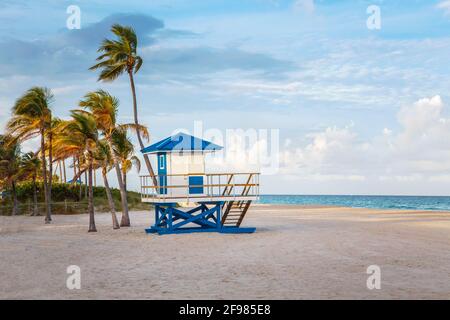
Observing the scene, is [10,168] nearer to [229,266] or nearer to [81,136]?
[81,136]

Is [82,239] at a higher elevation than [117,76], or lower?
lower

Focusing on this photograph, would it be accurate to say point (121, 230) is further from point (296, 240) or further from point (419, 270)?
point (419, 270)

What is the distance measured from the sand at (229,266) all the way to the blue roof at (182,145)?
13.9 feet

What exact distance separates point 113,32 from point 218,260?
905 inches

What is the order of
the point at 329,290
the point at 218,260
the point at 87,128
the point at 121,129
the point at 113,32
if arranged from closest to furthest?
the point at 329,290
the point at 218,260
the point at 87,128
the point at 121,129
the point at 113,32

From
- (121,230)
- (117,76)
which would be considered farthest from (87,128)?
(117,76)

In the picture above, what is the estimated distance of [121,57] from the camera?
34938mm

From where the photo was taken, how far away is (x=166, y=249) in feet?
64.0

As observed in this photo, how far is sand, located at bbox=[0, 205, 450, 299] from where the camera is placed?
11.5 meters

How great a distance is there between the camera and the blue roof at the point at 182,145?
25531 millimetres

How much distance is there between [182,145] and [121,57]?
12117 millimetres

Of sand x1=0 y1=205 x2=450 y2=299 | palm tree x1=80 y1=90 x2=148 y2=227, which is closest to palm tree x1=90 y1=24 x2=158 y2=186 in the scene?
palm tree x1=80 y1=90 x2=148 y2=227

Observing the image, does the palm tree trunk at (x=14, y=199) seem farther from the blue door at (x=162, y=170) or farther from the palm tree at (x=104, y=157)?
the blue door at (x=162, y=170)

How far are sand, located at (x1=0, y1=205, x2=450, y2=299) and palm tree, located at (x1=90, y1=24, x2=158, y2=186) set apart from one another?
14.0 m
